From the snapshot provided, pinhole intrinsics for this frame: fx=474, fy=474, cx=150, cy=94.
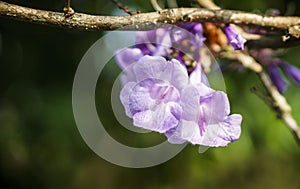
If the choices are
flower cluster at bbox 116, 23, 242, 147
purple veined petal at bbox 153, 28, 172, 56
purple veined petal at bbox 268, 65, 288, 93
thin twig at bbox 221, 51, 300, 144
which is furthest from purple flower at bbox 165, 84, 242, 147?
purple veined petal at bbox 268, 65, 288, 93

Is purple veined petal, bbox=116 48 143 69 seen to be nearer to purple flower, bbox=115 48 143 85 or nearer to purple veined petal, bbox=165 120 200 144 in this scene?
purple flower, bbox=115 48 143 85

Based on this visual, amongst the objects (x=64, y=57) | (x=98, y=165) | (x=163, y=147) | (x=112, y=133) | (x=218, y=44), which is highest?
(x=218, y=44)

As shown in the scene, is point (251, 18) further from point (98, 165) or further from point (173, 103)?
point (98, 165)

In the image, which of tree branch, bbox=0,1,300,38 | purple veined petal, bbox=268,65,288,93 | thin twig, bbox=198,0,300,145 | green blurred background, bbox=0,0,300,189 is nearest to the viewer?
tree branch, bbox=0,1,300,38

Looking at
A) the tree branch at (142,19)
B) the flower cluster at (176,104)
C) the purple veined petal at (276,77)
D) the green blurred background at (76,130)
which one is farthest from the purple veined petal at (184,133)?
the green blurred background at (76,130)

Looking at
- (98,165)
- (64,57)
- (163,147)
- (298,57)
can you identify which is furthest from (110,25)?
(98,165)

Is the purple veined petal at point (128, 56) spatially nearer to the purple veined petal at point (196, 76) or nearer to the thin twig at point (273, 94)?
the purple veined petal at point (196, 76)
